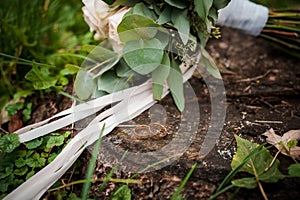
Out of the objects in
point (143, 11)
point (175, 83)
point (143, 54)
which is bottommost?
point (175, 83)

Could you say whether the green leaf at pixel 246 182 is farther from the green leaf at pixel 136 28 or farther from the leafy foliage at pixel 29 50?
the leafy foliage at pixel 29 50

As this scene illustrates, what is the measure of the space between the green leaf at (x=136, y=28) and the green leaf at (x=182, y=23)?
67 mm

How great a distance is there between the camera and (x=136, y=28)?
0.94m

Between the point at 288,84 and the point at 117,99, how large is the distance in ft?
2.04

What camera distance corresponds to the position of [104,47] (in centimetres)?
114

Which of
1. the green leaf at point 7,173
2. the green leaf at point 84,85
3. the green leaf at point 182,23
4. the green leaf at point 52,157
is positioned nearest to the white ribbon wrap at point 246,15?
the green leaf at point 182,23

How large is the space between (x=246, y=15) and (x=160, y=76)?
455 millimetres

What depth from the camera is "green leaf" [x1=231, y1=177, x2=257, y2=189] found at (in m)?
0.75

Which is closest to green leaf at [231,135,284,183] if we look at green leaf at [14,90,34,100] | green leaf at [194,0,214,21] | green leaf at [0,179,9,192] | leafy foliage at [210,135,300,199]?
leafy foliage at [210,135,300,199]

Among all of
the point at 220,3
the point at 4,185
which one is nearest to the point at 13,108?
the point at 4,185

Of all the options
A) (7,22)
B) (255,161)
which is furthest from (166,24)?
(7,22)

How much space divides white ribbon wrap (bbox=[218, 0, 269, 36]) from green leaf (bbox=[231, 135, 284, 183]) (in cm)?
53

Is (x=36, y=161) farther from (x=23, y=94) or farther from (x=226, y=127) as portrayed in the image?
(x=226, y=127)

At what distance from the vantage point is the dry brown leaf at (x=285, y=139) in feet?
2.78
